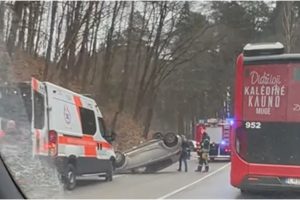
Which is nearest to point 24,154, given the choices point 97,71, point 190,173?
point 97,71

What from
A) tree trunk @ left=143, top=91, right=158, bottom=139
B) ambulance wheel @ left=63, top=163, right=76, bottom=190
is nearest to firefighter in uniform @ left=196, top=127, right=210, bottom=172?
tree trunk @ left=143, top=91, right=158, bottom=139

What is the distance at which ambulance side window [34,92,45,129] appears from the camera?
26.7 feet

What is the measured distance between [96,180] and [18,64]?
3.38 metres

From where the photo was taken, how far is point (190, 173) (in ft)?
51.4

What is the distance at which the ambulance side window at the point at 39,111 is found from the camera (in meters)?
8.15

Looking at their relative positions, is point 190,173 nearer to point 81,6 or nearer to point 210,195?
point 210,195

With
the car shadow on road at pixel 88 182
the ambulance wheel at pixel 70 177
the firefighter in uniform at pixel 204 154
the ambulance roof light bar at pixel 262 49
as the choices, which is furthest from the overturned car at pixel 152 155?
the firefighter in uniform at pixel 204 154

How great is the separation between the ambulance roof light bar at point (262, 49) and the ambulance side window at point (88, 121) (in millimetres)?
2546

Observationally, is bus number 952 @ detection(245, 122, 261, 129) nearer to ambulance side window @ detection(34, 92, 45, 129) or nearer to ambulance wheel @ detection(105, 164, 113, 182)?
ambulance wheel @ detection(105, 164, 113, 182)

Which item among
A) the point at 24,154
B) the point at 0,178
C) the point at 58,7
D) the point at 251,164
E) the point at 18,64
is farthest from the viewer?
the point at 251,164

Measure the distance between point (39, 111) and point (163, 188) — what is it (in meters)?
3.91

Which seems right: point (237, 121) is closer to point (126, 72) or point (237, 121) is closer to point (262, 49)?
point (262, 49)

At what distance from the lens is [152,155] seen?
479 inches

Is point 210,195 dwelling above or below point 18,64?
below
